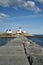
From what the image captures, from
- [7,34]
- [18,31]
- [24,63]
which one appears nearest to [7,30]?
[7,34]

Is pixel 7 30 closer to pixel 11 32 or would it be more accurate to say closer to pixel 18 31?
pixel 11 32

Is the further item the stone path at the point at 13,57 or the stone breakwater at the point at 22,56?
the stone path at the point at 13,57

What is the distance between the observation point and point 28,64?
5254 millimetres

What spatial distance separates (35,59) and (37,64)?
36 cm

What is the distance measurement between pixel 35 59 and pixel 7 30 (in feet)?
453

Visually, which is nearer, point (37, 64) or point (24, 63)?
point (37, 64)

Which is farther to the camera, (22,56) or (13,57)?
(22,56)

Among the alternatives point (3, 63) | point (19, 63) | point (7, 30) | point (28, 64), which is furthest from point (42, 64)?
point (7, 30)

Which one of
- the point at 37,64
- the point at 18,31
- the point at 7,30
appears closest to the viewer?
the point at 37,64

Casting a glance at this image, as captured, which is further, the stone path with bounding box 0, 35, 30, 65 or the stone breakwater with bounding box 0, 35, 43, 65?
the stone path with bounding box 0, 35, 30, 65

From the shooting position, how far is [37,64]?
196 inches

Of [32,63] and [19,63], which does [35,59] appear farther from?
[19,63]

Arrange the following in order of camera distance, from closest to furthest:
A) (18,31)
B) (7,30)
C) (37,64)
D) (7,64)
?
1. (37,64)
2. (7,64)
3. (18,31)
4. (7,30)

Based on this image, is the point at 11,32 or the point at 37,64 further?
the point at 11,32
